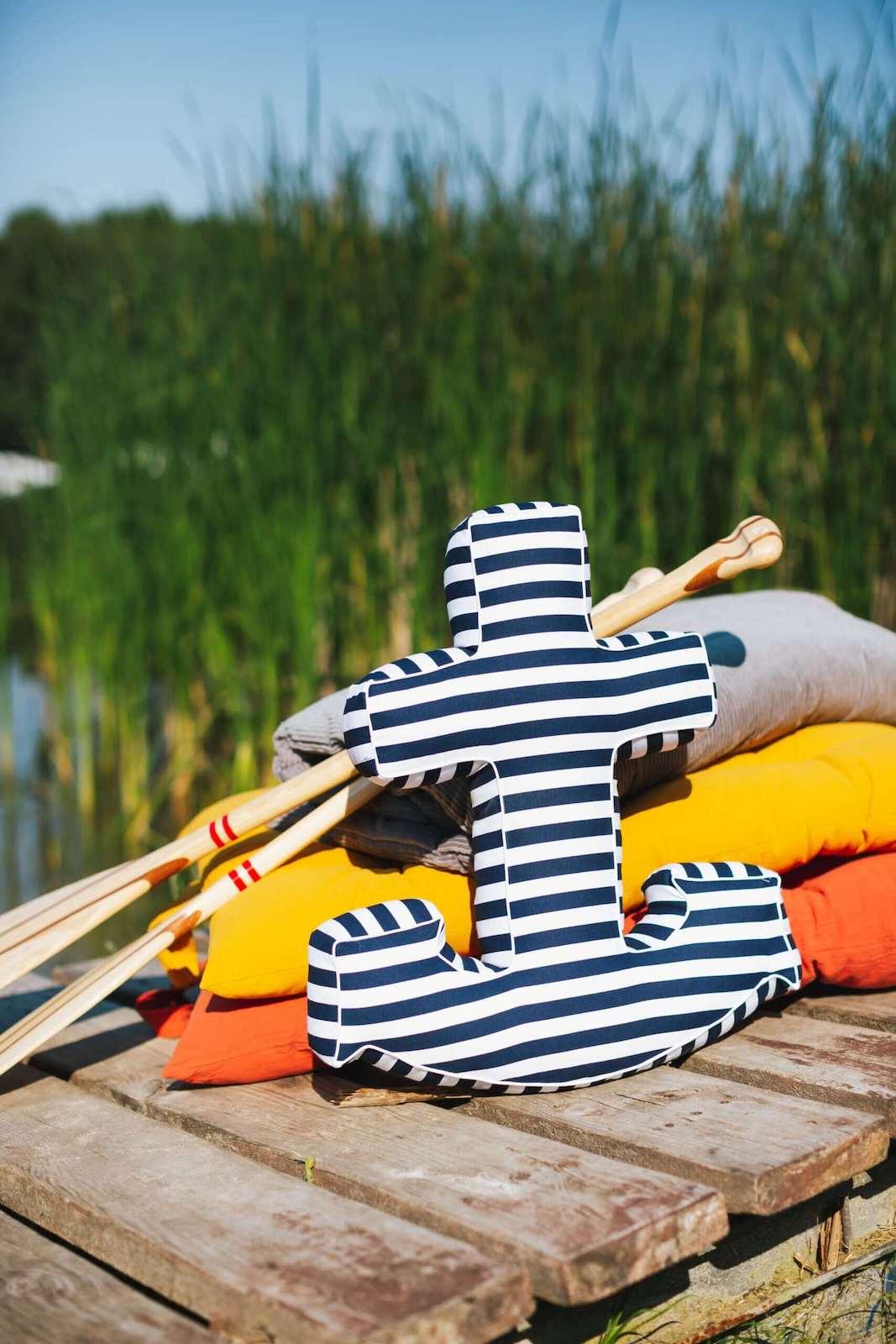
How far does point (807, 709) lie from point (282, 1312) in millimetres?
1173

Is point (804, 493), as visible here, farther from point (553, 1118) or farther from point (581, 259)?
point (553, 1118)

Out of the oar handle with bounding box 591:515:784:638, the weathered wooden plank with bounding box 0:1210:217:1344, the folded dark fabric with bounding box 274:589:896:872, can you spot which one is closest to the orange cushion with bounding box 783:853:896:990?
the folded dark fabric with bounding box 274:589:896:872

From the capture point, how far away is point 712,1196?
1.15 metres

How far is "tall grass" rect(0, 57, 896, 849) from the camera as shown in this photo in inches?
118

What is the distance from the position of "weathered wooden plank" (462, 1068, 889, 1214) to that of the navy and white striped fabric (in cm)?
3

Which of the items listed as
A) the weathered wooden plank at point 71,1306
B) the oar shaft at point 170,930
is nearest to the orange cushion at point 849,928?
the oar shaft at point 170,930

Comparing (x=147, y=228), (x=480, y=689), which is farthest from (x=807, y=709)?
(x=147, y=228)

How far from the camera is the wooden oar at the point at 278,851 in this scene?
151cm

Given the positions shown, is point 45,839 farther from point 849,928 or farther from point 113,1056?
point 849,928

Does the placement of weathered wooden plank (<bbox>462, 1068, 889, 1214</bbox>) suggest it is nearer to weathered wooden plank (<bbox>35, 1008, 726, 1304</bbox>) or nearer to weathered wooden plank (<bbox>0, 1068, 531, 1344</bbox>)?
weathered wooden plank (<bbox>35, 1008, 726, 1304</bbox>)

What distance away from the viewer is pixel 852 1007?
1.68m

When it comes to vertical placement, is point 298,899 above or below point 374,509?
below

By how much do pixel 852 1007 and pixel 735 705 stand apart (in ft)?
1.36

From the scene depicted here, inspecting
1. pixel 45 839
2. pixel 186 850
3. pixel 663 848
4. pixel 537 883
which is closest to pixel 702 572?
pixel 663 848
